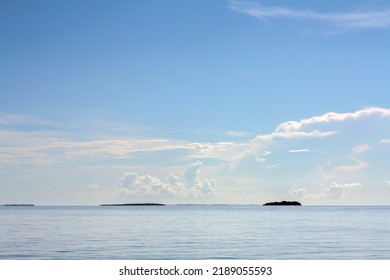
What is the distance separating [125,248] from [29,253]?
7.29 metres

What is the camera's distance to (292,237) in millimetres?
55156

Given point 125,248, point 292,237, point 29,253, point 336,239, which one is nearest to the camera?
point 29,253
